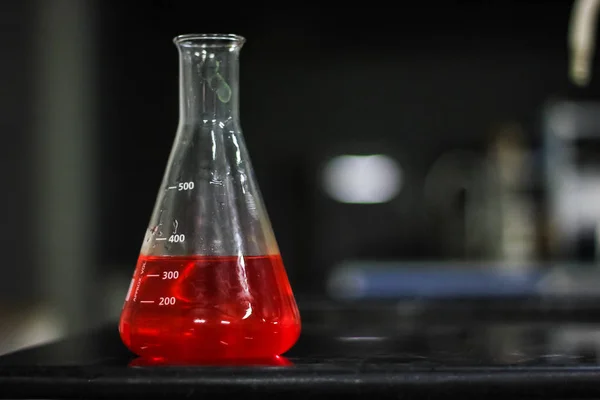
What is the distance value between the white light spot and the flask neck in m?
2.84

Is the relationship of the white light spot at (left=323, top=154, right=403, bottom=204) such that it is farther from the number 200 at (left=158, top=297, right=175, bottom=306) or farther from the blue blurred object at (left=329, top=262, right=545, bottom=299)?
the number 200 at (left=158, top=297, right=175, bottom=306)

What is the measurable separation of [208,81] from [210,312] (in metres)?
0.17

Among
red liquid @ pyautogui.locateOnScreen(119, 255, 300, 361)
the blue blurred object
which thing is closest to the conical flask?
red liquid @ pyautogui.locateOnScreen(119, 255, 300, 361)

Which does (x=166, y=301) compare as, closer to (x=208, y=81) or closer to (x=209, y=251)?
(x=209, y=251)

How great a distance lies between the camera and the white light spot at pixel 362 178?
11.5ft

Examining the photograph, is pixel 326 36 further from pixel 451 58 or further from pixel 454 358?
pixel 454 358

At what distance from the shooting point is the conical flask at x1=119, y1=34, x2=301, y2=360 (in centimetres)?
60

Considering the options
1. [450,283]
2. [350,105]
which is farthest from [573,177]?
[350,105]

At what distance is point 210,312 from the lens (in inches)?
23.4

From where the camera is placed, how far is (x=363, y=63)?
139 inches

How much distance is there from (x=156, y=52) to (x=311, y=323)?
2.65m

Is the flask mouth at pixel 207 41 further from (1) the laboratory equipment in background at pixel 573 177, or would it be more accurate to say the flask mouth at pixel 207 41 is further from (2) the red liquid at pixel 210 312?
(1) the laboratory equipment in background at pixel 573 177

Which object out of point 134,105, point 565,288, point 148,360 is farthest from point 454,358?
point 134,105

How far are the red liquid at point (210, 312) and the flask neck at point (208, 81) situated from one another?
0.11 m
